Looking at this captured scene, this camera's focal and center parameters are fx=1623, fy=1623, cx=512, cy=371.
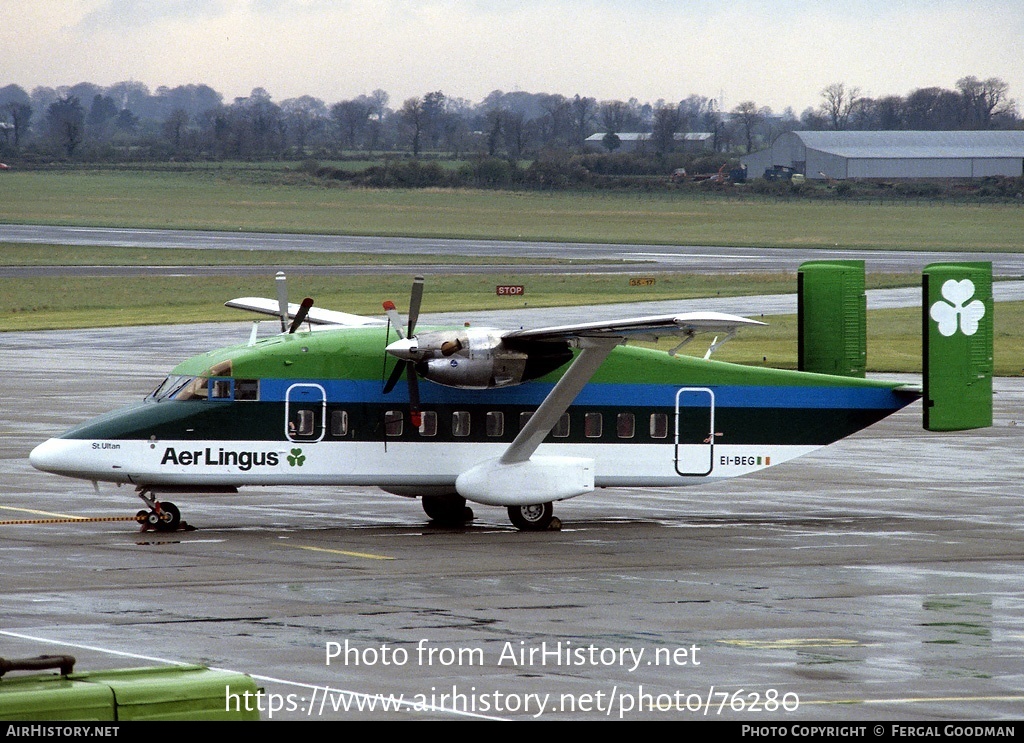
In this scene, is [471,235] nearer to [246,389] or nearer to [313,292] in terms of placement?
[313,292]

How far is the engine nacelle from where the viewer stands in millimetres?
26688

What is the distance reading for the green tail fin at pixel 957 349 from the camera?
28.3 metres

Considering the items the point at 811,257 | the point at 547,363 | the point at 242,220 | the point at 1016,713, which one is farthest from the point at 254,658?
the point at 242,220

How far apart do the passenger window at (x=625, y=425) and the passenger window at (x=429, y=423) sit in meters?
3.21

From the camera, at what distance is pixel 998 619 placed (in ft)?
65.1

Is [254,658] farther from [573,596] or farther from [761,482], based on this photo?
[761,482]

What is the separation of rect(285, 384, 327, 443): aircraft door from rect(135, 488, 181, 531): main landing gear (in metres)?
2.30

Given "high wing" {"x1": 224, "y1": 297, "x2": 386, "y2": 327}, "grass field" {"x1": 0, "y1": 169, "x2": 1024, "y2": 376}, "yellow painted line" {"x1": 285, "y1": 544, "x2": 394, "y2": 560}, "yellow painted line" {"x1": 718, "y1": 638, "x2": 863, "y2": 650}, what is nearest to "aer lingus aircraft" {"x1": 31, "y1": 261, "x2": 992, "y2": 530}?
"yellow painted line" {"x1": 285, "y1": 544, "x2": 394, "y2": 560}

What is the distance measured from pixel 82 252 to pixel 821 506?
316 ft

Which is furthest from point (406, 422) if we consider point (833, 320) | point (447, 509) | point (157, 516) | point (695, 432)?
point (833, 320)

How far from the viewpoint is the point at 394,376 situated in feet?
89.9

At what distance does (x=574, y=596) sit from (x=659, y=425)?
7.54 m

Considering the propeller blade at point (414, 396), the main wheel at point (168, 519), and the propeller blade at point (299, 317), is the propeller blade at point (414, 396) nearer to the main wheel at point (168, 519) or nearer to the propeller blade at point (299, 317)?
the propeller blade at point (299, 317)

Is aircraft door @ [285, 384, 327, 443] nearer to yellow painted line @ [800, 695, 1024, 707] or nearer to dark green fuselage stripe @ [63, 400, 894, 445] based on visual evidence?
dark green fuselage stripe @ [63, 400, 894, 445]
